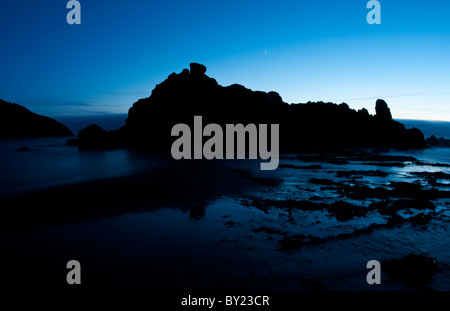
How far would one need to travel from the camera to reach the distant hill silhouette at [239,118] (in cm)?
5372

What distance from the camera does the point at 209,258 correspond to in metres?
6.03

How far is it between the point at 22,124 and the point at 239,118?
93.8 metres

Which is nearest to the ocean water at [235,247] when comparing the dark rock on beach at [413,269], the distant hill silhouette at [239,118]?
the dark rock on beach at [413,269]

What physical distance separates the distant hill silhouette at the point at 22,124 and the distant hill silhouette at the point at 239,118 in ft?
204

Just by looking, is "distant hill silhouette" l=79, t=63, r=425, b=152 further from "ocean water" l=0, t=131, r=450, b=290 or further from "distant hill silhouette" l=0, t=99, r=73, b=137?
"distant hill silhouette" l=0, t=99, r=73, b=137

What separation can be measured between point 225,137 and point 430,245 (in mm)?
47719

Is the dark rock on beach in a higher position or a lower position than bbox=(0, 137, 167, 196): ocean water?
lower

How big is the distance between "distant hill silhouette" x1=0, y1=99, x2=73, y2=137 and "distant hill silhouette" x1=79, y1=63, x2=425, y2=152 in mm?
62198

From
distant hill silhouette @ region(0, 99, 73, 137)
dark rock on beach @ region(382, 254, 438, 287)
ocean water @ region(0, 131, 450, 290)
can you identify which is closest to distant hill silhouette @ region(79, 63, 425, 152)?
ocean water @ region(0, 131, 450, 290)

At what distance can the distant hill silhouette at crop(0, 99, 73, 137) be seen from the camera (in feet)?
292

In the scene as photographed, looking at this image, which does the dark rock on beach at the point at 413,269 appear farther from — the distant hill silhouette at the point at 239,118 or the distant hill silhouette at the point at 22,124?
the distant hill silhouette at the point at 22,124

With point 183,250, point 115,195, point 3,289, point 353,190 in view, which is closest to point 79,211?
point 115,195

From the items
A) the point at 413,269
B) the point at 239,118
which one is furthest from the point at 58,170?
the point at 239,118
